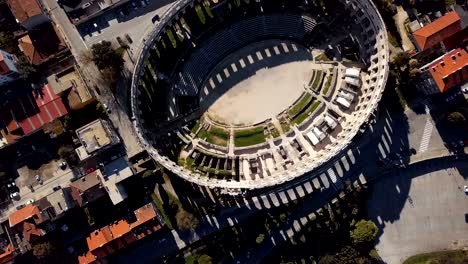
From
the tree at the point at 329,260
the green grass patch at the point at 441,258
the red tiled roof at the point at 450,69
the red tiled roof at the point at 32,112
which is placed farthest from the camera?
the green grass patch at the point at 441,258

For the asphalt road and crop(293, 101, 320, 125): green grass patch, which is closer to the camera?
the asphalt road

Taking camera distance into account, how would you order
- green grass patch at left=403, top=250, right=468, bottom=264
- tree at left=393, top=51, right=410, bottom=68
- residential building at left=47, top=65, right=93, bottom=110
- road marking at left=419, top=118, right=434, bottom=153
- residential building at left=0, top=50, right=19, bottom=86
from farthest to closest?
road marking at left=419, top=118, right=434, bottom=153, green grass patch at left=403, top=250, right=468, bottom=264, tree at left=393, top=51, right=410, bottom=68, residential building at left=47, top=65, right=93, bottom=110, residential building at left=0, top=50, right=19, bottom=86

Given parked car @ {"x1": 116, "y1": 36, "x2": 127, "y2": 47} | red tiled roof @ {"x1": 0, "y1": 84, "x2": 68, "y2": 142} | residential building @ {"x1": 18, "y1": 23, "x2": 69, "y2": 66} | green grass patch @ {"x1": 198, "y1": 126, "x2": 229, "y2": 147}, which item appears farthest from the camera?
green grass patch @ {"x1": 198, "y1": 126, "x2": 229, "y2": 147}

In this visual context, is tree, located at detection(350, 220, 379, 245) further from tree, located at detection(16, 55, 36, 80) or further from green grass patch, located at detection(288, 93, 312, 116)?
tree, located at detection(16, 55, 36, 80)

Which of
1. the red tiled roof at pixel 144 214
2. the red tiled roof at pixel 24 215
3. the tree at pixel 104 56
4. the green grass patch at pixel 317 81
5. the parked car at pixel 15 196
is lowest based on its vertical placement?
the red tiled roof at pixel 144 214

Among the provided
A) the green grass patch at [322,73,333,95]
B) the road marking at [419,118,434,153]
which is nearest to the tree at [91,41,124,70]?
the green grass patch at [322,73,333,95]

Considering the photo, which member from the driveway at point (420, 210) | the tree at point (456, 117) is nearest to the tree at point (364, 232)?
the driveway at point (420, 210)

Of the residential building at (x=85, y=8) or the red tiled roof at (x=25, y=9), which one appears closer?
the red tiled roof at (x=25, y=9)

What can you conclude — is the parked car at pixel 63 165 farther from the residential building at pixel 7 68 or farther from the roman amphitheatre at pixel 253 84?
the residential building at pixel 7 68
